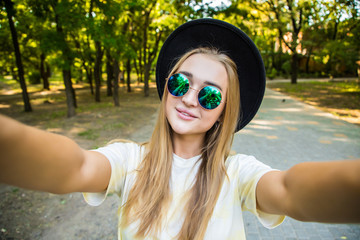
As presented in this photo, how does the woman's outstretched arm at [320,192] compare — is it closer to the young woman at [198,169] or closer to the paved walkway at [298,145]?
the young woman at [198,169]

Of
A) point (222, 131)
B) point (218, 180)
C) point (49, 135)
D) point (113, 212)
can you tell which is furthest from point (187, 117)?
point (113, 212)

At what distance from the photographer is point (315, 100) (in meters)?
12.6

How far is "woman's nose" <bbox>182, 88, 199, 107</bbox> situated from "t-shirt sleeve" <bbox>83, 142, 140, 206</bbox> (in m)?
0.50

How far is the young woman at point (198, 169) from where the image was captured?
2.93ft

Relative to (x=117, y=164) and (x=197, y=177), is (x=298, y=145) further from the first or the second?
(x=117, y=164)

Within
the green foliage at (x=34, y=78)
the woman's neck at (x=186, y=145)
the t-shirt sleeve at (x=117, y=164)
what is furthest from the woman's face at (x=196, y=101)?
the green foliage at (x=34, y=78)

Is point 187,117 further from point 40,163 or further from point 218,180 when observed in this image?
point 40,163

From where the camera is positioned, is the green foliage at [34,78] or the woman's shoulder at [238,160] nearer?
the woman's shoulder at [238,160]

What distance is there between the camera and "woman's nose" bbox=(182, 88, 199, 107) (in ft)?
4.27

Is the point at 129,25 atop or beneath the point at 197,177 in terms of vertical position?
atop

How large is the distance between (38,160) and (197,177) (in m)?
A: 0.90

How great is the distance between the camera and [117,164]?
1270mm

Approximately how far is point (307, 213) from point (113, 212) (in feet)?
10.8

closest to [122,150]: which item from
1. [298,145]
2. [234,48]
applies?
[234,48]
